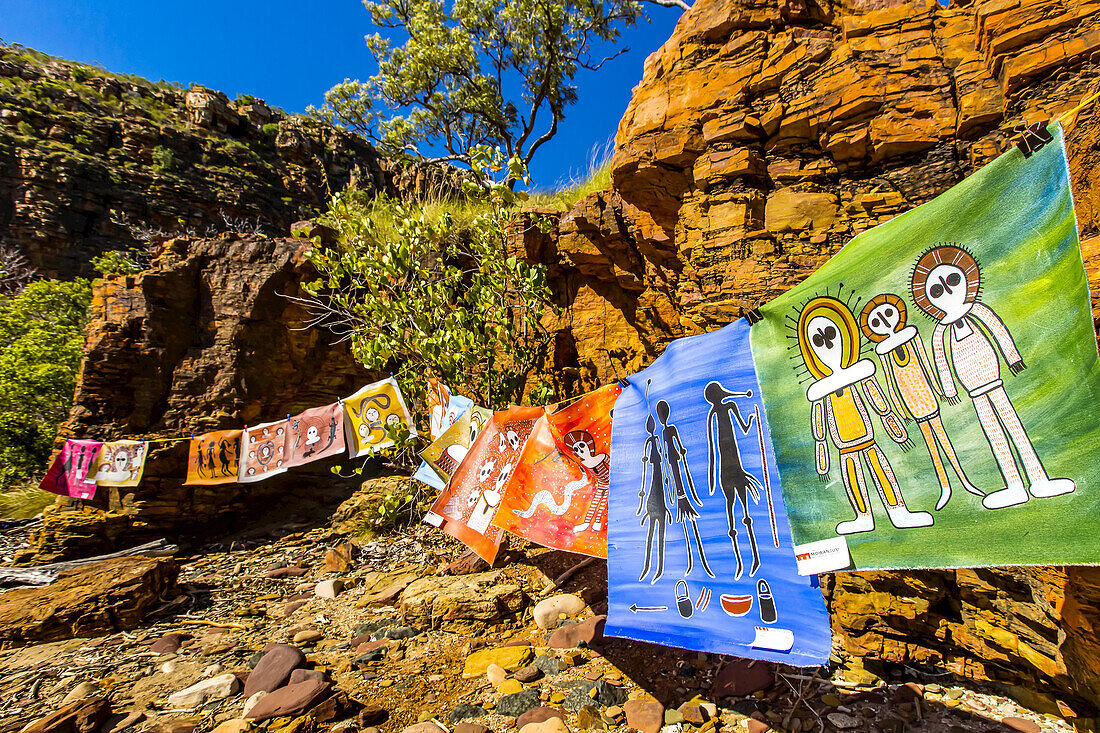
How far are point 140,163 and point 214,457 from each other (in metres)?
18.2

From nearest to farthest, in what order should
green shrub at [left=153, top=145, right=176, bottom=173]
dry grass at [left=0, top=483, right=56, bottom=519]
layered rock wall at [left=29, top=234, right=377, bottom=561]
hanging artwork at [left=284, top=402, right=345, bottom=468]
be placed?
hanging artwork at [left=284, top=402, right=345, bottom=468], layered rock wall at [left=29, top=234, right=377, bottom=561], dry grass at [left=0, top=483, right=56, bottom=519], green shrub at [left=153, top=145, right=176, bottom=173]

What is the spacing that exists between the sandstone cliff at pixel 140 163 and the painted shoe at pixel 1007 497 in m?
13.7

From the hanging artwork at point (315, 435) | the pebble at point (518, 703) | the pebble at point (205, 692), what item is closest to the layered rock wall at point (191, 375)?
the hanging artwork at point (315, 435)

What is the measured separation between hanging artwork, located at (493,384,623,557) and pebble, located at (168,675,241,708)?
2471mm

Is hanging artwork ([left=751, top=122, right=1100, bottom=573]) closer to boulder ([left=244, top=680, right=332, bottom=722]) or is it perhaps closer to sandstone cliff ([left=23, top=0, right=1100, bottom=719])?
sandstone cliff ([left=23, top=0, right=1100, bottom=719])

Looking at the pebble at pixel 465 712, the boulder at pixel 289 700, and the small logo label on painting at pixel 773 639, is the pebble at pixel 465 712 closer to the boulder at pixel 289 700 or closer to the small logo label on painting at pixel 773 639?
the boulder at pixel 289 700

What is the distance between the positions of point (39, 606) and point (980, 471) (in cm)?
839

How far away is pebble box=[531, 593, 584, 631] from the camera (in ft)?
13.8

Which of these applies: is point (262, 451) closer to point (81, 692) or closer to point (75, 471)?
point (75, 471)

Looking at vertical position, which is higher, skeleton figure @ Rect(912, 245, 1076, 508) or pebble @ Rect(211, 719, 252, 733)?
skeleton figure @ Rect(912, 245, 1076, 508)

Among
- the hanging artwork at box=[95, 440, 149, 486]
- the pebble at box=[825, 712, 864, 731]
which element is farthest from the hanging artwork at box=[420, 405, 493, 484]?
the hanging artwork at box=[95, 440, 149, 486]

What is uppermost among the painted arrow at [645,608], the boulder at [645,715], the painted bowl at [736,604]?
the painted bowl at [736,604]

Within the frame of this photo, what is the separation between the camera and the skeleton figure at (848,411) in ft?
6.57

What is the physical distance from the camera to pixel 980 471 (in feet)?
5.81
